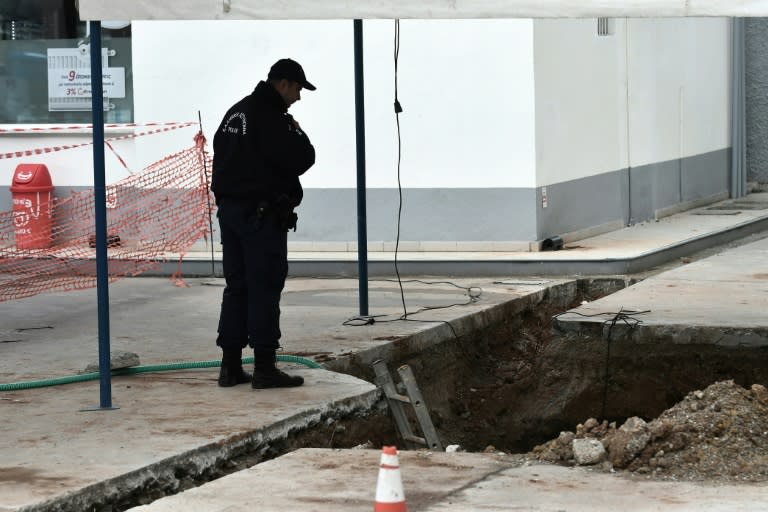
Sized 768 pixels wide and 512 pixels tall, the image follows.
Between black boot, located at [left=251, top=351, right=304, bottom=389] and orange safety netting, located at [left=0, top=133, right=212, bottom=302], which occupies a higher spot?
orange safety netting, located at [left=0, top=133, right=212, bottom=302]

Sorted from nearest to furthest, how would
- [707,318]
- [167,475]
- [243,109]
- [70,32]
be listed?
1. [167,475]
2. [243,109]
3. [707,318]
4. [70,32]

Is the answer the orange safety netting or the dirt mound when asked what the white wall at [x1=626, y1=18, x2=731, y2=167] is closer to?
the orange safety netting

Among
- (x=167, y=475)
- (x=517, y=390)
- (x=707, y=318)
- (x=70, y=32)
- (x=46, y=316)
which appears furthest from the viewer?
(x=70, y=32)

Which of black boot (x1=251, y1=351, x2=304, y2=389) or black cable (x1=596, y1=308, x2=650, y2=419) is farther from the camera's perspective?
black cable (x1=596, y1=308, x2=650, y2=419)

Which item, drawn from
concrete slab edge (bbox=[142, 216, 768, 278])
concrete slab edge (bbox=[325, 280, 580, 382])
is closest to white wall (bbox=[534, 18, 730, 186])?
concrete slab edge (bbox=[142, 216, 768, 278])

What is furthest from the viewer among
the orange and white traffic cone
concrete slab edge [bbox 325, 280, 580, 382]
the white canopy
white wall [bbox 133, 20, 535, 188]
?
white wall [bbox 133, 20, 535, 188]

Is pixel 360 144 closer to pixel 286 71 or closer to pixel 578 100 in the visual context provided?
pixel 286 71

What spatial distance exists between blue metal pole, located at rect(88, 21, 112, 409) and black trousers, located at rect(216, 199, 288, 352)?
79 cm

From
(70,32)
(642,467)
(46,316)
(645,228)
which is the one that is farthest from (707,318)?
(70,32)

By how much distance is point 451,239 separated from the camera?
48.2ft

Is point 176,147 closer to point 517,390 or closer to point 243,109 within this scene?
point 517,390

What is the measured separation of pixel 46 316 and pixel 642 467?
6.74m

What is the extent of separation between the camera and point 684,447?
671 cm

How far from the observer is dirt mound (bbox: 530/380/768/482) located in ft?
21.1
